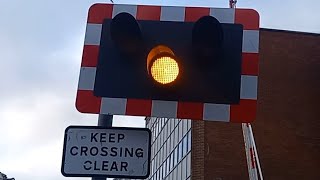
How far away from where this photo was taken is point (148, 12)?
338 cm

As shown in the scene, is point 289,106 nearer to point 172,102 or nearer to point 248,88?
point 248,88

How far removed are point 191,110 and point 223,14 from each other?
0.64 meters

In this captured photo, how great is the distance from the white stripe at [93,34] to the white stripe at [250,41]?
0.88 metres

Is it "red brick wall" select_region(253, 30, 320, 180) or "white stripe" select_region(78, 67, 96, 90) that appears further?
"red brick wall" select_region(253, 30, 320, 180)

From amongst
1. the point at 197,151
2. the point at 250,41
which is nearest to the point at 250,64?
the point at 250,41

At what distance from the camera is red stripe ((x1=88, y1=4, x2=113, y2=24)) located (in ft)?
11.3

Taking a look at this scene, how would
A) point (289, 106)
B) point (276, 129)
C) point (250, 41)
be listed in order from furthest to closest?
point (289, 106) → point (276, 129) → point (250, 41)

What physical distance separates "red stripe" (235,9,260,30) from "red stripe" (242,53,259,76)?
0.59 ft

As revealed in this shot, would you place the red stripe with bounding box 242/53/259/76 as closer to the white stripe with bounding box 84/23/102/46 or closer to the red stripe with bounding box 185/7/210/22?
the red stripe with bounding box 185/7/210/22

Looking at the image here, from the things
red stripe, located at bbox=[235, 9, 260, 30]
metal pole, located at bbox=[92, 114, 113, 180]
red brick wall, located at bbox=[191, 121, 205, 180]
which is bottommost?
metal pole, located at bbox=[92, 114, 113, 180]

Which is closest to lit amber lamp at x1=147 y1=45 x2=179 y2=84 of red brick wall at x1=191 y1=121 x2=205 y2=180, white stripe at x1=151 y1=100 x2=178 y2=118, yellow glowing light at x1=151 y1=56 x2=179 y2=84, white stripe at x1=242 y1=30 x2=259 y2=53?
yellow glowing light at x1=151 y1=56 x2=179 y2=84

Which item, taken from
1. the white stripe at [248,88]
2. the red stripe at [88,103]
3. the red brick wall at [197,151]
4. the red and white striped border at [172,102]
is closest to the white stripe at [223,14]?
the red and white striped border at [172,102]

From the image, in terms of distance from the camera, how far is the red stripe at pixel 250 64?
10.7ft

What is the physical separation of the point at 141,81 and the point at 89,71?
338 mm
